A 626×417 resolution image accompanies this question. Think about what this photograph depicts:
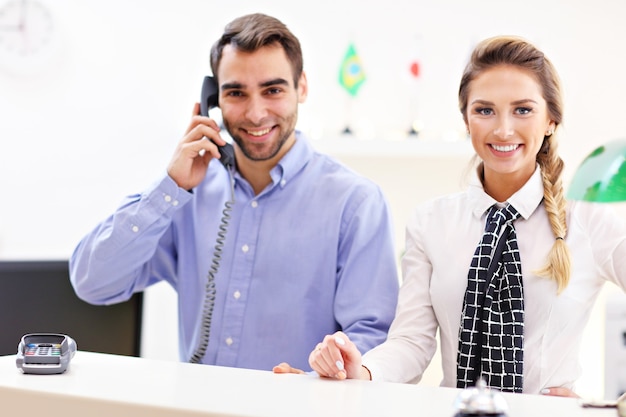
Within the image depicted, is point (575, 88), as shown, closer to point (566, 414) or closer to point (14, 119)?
point (14, 119)

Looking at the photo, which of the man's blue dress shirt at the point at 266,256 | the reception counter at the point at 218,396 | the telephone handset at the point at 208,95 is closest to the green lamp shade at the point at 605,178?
the reception counter at the point at 218,396

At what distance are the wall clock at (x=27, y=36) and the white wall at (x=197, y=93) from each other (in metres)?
0.05

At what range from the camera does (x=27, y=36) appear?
4016mm

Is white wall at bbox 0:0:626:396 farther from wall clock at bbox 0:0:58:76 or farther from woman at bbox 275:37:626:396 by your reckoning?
woman at bbox 275:37:626:396

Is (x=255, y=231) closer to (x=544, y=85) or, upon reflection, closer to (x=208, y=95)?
(x=208, y=95)

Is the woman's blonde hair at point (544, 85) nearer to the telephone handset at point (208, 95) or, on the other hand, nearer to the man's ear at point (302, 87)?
the man's ear at point (302, 87)

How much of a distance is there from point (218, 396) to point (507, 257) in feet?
2.35

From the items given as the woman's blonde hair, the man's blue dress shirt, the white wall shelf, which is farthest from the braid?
the white wall shelf

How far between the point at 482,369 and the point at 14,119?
9.86 ft

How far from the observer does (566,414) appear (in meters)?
1.10

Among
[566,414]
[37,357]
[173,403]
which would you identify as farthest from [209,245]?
[566,414]

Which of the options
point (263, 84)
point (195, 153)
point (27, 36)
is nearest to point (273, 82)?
point (263, 84)

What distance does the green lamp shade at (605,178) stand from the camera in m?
1.04

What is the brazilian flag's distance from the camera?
384cm
